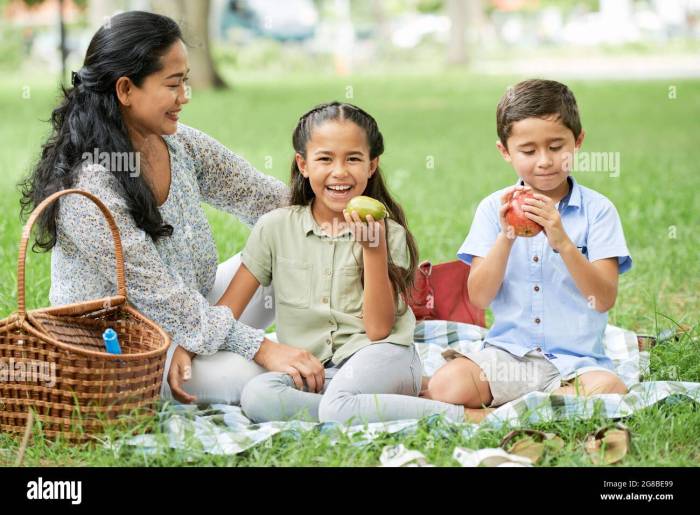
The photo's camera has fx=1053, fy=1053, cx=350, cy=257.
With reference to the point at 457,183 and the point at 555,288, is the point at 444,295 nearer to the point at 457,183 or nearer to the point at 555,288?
the point at 555,288

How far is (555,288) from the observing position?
3.88 metres

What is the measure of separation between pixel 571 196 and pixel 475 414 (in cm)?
87

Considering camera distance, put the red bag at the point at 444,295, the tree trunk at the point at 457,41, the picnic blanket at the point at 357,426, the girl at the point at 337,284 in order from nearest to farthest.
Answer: the picnic blanket at the point at 357,426, the girl at the point at 337,284, the red bag at the point at 444,295, the tree trunk at the point at 457,41

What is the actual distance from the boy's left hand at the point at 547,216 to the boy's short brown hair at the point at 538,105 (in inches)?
13.4

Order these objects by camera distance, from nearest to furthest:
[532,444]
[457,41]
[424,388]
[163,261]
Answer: [532,444] → [163,261] → [424,388] → [457,41]

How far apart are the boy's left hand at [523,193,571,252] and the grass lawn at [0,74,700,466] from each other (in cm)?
63

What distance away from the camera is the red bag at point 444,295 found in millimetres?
4652

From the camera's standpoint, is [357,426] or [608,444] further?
[357,426]

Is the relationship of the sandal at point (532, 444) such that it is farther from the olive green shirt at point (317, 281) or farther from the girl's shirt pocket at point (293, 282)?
the girl's shirt pocket at point (293, 282)

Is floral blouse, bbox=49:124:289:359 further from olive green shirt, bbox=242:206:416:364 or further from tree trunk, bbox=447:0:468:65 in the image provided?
tree trunk, bbox=447:0:468:65

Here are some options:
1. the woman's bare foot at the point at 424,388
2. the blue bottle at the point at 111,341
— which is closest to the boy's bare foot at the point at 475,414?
the woman's bare foot at the point at 424,388

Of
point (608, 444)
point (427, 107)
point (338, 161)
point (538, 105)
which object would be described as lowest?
point (608, 444)

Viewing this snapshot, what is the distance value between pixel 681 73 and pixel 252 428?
1921cm

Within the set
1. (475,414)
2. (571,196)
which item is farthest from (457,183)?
(475,414)
